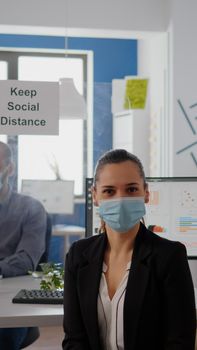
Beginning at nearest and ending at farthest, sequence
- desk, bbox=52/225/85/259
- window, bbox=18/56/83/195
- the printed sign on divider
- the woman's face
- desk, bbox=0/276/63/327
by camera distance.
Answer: the woman's face, desk, bbox=0/276/63/327, the printed sign on divider, desk, bbox=52/225/85/259, window, bbox=18/56/83/195

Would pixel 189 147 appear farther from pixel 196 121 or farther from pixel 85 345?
pixel 85 345

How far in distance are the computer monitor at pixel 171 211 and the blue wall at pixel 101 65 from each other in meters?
3.13

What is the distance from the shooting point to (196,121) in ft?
10.9

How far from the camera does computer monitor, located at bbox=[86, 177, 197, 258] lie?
270 cm

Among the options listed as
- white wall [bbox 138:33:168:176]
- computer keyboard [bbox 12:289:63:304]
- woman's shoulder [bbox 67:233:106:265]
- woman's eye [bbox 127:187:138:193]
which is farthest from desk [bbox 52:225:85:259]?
woman's eye [bbox 127:187:138:193]

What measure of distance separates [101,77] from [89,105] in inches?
13.3

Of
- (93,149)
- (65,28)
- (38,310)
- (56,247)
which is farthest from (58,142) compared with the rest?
(38,310)

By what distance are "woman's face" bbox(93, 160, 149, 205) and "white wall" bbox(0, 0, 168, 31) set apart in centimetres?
191

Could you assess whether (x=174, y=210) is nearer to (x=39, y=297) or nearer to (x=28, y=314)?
(x=39, y=297)

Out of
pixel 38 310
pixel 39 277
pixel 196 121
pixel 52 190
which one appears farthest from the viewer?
pixel 52 190

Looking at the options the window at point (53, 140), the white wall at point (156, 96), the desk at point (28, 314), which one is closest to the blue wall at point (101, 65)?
the window at point (53, 140)

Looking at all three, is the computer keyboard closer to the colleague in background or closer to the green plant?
the green plant

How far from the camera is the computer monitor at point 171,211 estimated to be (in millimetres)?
2699

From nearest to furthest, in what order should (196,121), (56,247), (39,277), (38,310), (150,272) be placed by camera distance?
(150,272) → (38,310) → (39,277) → (196,121) → (56,247)
